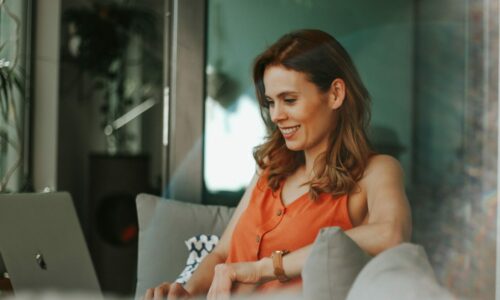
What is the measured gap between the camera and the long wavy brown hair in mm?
1562

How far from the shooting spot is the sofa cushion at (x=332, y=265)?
1.38 m

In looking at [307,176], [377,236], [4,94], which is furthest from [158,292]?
[4,94]

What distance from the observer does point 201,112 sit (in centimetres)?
190

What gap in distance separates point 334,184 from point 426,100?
0.27m

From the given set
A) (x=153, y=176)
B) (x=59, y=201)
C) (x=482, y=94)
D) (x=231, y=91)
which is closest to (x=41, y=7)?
(x=59, y=201)

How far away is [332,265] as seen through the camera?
1388 mm

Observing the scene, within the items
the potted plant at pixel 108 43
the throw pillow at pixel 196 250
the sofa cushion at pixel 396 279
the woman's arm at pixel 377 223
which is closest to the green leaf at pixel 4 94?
the throw pillow at pixel 196 250

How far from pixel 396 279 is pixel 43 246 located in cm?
100

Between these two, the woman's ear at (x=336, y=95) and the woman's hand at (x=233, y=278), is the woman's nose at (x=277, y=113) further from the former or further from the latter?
the woman's hand at (x=233, y=278)

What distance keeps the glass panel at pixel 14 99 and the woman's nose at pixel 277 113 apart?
918 millimetres

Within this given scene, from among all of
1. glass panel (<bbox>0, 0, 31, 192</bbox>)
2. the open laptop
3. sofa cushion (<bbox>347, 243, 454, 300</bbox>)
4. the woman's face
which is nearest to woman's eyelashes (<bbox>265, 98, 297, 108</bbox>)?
the woman's face

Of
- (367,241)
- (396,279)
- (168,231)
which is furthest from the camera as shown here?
(168,231)

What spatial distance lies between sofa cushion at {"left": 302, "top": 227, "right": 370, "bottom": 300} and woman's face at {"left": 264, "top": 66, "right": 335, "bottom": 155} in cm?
24

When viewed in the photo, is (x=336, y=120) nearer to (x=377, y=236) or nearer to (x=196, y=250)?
(x=377, y=236)
